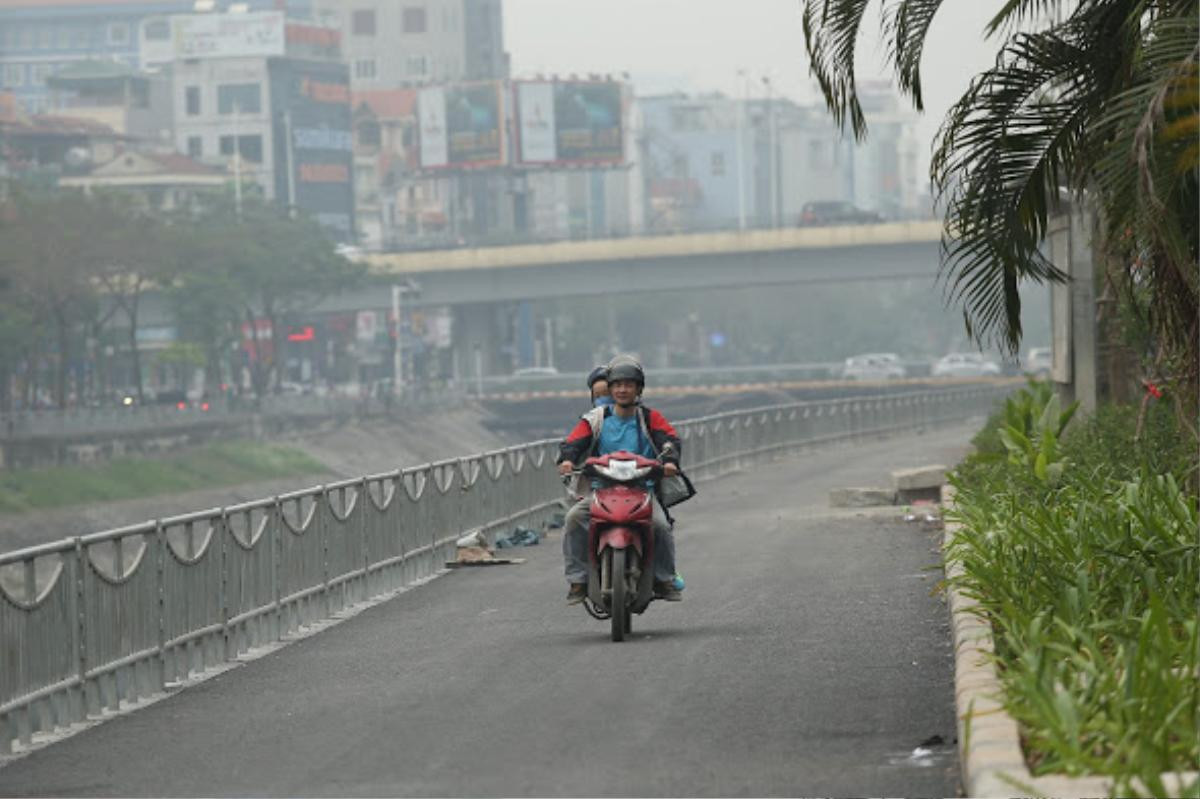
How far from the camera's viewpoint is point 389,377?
13825 cm

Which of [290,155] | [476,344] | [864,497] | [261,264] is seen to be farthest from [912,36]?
[290,155]

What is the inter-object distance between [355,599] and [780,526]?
28.0 feet

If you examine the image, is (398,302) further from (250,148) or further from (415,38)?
(415,38)

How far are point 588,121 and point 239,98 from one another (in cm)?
2941

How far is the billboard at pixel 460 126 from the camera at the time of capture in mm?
139875

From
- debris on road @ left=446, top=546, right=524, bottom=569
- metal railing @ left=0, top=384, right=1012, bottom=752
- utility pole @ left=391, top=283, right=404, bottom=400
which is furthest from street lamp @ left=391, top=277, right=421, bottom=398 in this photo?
debris on road @ left=446, top=546, right=524, bottom=569

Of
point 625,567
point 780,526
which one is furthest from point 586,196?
point 625,567

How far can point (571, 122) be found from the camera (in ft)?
454

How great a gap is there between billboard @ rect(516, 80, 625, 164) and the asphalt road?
4647 inches

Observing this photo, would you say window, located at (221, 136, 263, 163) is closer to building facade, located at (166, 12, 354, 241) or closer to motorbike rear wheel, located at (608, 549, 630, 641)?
building facade, located at (166, 12, 354, 241)

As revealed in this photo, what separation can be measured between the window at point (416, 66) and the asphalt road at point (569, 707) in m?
171

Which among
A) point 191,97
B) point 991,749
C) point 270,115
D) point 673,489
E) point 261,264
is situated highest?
point 191,97

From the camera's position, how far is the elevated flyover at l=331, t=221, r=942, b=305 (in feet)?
313

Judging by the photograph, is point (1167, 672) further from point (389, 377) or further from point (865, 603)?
point (389, 377)
